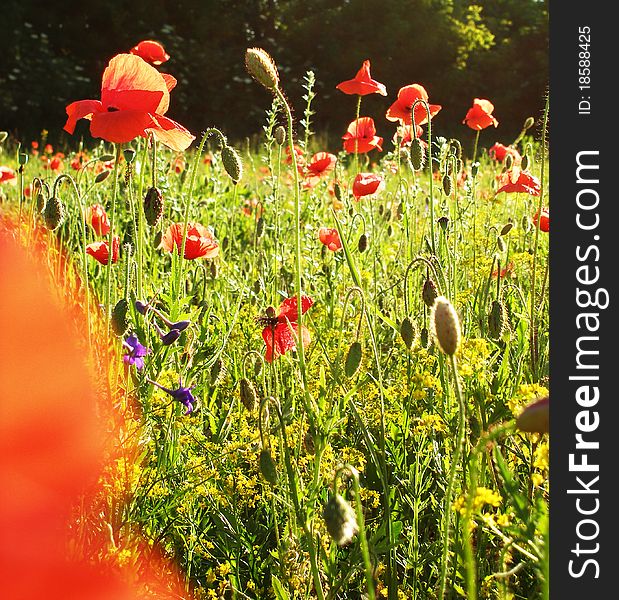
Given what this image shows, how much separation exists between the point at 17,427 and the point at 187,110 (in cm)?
1865

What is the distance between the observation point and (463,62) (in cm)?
1806

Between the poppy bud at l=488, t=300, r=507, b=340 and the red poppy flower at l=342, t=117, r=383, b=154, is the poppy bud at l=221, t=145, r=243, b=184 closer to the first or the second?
the poppy bud at l=488, t=300, r=507, b=340

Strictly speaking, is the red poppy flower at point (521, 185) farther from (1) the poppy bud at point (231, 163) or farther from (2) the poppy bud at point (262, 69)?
(2) the poppy bud at point (262, 69)

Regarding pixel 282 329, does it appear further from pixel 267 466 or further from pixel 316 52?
pixel 316 52

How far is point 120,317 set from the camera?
1.43m

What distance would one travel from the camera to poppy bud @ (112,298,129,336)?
1.42 metres

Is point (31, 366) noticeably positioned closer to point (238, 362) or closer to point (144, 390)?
point (144, 390)

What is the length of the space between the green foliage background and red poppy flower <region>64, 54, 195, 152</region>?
15.9m

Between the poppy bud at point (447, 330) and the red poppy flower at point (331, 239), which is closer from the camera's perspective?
the poppy bud at point (447, 330)

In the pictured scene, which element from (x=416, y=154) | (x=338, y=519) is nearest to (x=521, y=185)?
(x=416, y=154)

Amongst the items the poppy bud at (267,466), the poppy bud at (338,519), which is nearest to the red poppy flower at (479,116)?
the poppy bud at (267,466)

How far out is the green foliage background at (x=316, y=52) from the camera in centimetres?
1761

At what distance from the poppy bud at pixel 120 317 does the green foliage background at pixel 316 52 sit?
15.9 metres

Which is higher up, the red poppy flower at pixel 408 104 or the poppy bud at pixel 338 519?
the red poppy flower at pixel 408 104
